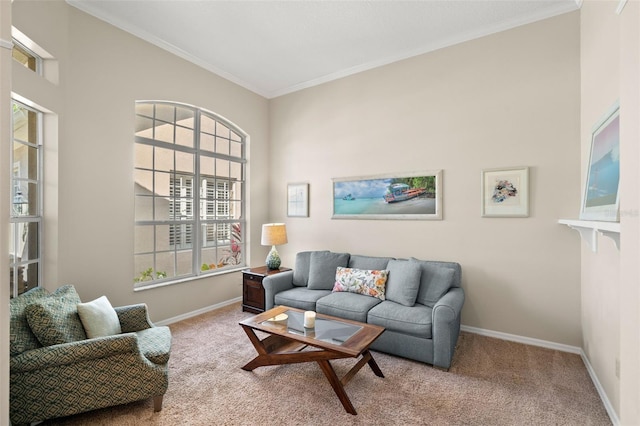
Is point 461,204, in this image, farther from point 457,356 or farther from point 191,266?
point 191,266

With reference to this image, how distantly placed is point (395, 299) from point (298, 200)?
2.22 meters

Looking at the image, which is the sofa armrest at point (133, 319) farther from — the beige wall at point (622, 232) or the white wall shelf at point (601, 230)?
the white wall shelf at point (601, 230)

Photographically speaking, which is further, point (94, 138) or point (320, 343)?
point (94, 138)

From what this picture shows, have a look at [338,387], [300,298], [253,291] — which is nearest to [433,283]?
[300,298]

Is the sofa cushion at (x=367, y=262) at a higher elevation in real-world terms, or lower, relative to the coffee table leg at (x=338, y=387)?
higher

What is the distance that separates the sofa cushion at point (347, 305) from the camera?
10.3 ft

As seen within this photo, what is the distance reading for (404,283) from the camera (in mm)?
3303

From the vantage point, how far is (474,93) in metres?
3.51

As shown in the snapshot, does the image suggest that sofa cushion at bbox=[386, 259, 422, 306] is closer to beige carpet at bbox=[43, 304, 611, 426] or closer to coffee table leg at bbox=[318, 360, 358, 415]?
beige carpet at bbox=[43, 304, 611, 426]

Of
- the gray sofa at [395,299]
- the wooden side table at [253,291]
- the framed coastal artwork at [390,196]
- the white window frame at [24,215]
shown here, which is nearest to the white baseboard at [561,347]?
the gray sofa at [395,299]

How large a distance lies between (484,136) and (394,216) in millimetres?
1355

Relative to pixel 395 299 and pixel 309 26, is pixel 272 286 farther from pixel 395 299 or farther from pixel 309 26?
pixel 309 26

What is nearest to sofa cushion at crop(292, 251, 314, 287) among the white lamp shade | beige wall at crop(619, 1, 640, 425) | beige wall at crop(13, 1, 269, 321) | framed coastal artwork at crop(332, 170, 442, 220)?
the white lamp shade

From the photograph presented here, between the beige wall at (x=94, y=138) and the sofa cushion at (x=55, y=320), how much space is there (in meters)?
0.78
